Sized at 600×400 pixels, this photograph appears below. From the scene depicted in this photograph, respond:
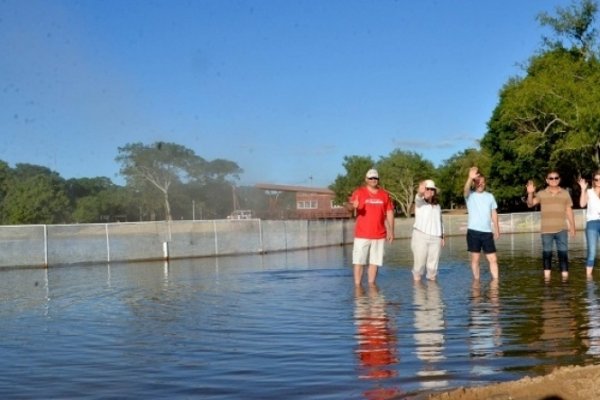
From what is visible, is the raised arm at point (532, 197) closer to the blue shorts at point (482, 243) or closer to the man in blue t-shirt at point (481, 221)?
the man in blue t-shirt at point (481, 221)

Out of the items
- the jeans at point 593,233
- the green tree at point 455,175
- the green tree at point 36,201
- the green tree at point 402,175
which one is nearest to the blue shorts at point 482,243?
the jeans at point 593,233

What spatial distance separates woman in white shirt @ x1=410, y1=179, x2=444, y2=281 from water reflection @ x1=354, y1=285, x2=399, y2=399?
8.21ft

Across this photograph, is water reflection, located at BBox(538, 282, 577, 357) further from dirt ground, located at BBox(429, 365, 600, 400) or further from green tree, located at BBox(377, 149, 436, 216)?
green tree, located at BBox(377, 149, 436, 216)

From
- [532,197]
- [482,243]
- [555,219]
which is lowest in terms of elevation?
[482,243]

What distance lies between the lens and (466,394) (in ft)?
14.7

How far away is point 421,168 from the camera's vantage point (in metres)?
92.9

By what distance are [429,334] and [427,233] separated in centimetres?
544

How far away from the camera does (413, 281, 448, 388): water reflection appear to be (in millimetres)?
5230

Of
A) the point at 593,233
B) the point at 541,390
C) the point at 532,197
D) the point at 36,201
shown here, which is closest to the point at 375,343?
the point at 541,390

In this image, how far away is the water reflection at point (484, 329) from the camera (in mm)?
5690

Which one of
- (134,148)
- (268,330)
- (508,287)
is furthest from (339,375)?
(134,148)

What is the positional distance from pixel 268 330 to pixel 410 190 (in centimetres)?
8550

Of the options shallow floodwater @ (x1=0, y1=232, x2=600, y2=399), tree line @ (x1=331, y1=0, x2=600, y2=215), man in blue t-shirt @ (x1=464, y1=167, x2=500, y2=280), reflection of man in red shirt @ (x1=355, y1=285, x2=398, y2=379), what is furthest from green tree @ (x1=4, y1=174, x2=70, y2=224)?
reflection of man in red shirt @ (x1=355, y1=285, x2=398, y2=379)

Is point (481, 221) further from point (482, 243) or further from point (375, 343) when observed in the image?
point (375, 343)
